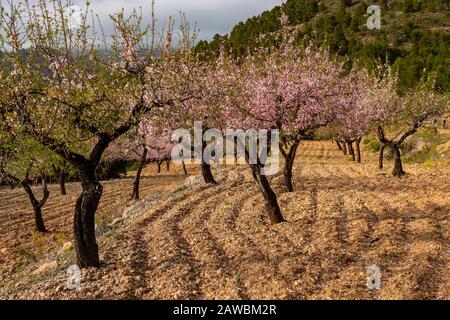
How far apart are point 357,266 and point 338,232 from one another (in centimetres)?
350

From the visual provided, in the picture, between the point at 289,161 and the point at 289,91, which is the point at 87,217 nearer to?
the point at 289,91

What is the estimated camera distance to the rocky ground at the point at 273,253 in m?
11.5

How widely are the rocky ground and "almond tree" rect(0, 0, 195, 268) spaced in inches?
81.0

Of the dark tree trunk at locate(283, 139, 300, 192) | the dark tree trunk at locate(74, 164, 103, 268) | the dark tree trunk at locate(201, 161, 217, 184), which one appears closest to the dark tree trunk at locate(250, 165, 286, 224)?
the dark tree trunk at locate(283, 139, 300, 192)

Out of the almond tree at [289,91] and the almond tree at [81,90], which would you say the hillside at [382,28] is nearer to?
the almond tree at [289,91]

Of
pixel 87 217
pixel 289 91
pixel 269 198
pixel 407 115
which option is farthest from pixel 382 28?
pixel 87 217

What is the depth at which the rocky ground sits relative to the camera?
11.5 m

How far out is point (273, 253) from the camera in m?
14.1

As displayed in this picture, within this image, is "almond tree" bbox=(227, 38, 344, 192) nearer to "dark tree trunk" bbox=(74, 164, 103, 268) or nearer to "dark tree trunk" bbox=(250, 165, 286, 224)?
"dark tree trunk" bbox=(250, 165, 286, 224)

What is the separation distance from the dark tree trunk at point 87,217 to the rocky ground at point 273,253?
1.60 feet

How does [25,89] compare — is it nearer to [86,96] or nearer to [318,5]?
[86,96]

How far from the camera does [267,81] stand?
20391mm

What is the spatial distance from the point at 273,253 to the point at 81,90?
25.2ft
